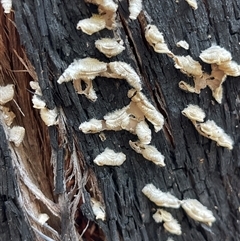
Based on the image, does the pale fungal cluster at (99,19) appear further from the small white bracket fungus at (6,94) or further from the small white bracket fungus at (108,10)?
the small white bracket fungus at (6,94)

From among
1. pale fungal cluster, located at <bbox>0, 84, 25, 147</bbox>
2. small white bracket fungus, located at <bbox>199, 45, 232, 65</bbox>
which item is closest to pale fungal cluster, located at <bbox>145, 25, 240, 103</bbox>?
small white bracket fungus, located at <bbox>199, 45, 232, 65</bbox>

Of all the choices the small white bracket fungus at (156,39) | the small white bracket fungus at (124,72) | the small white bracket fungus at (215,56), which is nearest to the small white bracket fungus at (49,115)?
the small white bracket fungus at (124,72)

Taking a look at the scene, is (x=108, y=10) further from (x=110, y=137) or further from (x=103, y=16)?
(x=110, y=137)

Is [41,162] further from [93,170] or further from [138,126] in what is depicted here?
[138,126]

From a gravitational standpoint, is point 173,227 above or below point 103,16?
below

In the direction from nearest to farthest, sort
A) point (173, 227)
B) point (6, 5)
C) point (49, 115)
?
1. point (6, 5)
2. point (49, 115)
3. point (173, 227)

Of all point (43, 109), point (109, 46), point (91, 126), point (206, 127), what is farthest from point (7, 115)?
point (206, 127)
